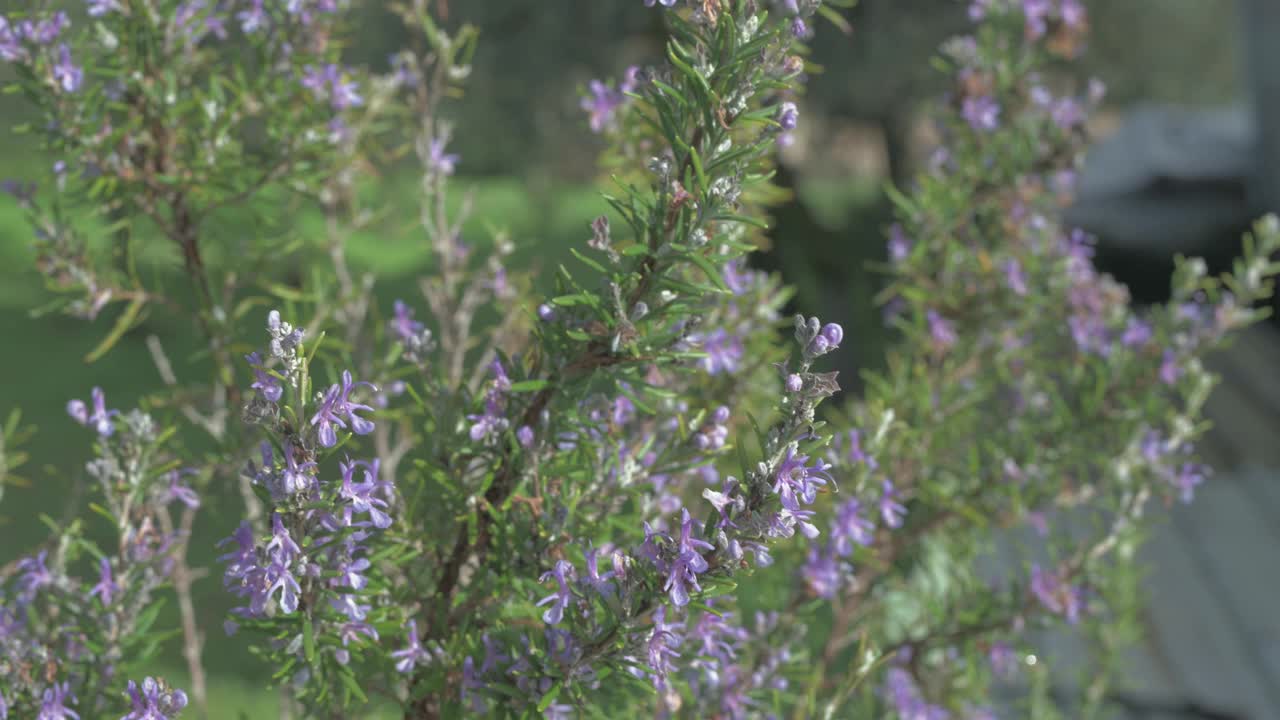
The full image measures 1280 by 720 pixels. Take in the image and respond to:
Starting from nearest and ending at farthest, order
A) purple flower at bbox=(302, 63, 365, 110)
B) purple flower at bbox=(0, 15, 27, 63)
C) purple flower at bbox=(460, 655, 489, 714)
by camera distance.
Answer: purple flower at bbox=(460, 655, 489, 714) < purple flower at bbox=(0, 15, 27, 63) < purple flower at bbox=(302, 63, 365, 110)

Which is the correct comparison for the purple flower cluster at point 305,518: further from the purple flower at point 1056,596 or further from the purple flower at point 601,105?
the purple flower at point 1056,596

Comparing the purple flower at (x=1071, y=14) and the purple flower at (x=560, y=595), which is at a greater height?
the purple flower at (x=1071, y=14)

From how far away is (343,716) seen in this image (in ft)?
5.66

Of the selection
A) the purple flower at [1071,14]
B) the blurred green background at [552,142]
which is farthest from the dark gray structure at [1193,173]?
the purple flower at [1071,14]

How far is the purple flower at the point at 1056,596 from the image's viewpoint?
235 cm

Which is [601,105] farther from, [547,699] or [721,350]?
[547,699]

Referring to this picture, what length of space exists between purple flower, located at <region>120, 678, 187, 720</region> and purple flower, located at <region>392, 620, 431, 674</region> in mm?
282

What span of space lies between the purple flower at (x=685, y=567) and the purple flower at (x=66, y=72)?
52.9 inches

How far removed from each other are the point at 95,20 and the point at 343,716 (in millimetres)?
1295

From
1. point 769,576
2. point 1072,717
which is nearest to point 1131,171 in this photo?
point 1072,717

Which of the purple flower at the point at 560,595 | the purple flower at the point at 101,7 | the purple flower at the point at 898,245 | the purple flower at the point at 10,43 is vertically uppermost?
the purple flower at the point at 898,245

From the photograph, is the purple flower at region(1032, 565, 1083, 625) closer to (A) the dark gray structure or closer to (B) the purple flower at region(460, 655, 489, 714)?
(B) the purple flower at region(460, 655, 489, 714)

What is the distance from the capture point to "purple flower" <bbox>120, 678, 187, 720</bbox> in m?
1.32

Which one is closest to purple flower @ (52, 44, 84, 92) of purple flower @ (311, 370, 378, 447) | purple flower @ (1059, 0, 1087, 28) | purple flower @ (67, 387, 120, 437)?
purple flower @ (67, 387, 120, 437)
